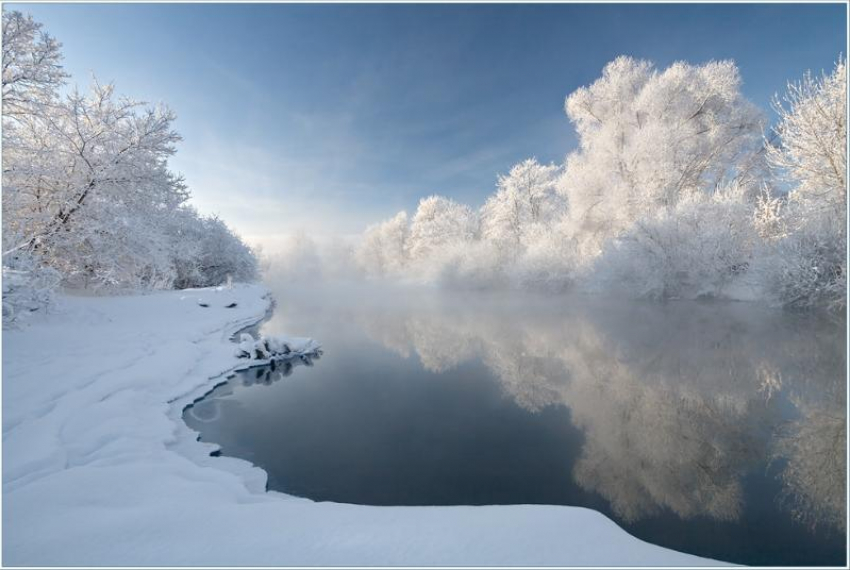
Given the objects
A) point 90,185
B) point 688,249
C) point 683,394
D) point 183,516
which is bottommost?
point 183,516

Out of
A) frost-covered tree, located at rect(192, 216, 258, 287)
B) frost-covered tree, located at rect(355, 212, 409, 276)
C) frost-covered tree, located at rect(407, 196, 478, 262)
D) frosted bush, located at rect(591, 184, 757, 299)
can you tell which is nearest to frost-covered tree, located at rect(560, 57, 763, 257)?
frosted bush, located at rect(591, 184, 757, 299)

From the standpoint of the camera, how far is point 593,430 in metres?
5.02

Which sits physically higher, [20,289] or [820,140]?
[820,140]

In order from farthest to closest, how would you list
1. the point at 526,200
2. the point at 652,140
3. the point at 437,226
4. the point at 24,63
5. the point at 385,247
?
the point at 385,247 < the point at 437,226 < the point at 526,200 < the point at 652,140 < the point at 24,63

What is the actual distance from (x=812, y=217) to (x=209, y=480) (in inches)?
661

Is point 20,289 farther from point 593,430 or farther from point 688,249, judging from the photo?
point 688,249

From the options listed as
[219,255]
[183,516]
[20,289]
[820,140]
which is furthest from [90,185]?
[820,140]

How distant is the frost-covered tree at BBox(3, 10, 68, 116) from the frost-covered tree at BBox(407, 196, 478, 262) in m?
28.3

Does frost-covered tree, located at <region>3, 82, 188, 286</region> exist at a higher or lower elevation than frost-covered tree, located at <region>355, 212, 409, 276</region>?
lower

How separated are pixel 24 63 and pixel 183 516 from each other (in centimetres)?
1255

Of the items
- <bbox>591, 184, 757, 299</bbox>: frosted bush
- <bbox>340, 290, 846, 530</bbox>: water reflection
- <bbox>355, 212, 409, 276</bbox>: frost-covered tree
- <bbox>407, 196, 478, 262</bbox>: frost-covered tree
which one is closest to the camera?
<bbox>340, 290, 846, 530</bbox>: water reflection

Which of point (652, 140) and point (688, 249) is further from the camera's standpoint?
point (652, 140)

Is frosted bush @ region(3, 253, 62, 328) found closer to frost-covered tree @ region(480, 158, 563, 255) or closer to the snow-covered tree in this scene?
the snow-covered tree

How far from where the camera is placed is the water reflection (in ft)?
12.1
